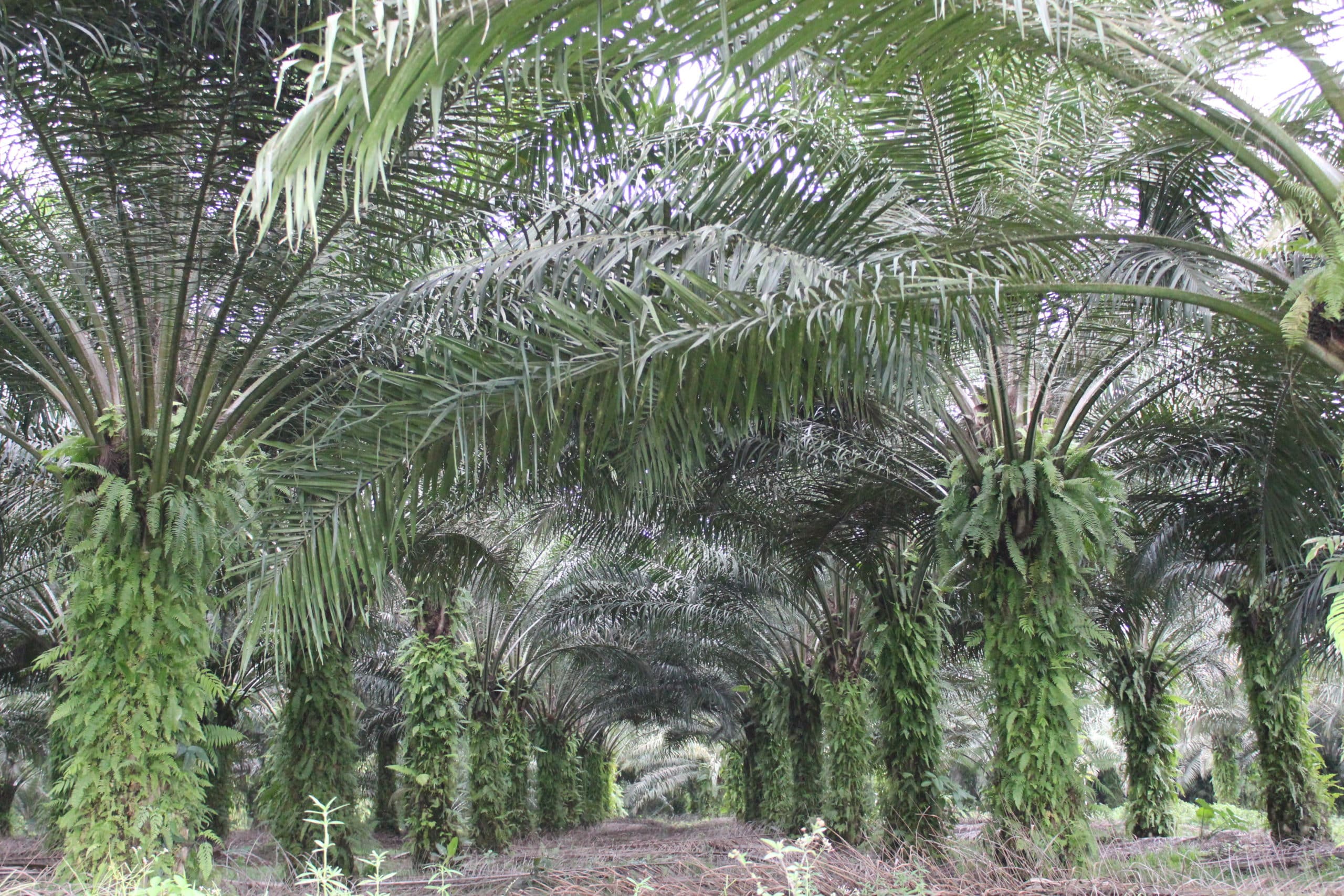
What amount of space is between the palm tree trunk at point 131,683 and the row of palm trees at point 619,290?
2cm

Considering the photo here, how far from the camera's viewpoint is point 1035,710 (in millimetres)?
7145

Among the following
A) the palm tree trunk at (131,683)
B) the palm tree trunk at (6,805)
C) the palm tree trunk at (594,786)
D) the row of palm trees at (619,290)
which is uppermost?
the row of palm trees at (619,290)

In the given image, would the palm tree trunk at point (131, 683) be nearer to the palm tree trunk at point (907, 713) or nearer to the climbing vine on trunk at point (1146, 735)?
the palm tree trunk at point (907, 713)

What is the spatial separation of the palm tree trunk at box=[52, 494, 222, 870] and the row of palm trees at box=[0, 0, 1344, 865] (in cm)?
2

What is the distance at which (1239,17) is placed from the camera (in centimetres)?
399

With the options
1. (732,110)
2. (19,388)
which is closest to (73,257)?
(19,388)

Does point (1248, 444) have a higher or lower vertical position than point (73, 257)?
lower

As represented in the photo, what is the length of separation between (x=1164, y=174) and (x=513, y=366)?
13.3 ft

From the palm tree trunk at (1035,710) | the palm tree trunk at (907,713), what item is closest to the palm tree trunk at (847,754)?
the palm tree trunk at (907,713)

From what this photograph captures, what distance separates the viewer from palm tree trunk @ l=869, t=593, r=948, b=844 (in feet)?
35.1

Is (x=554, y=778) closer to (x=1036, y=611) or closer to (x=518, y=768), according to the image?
(x=518, y=768)

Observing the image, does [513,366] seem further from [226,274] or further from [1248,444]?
[1248,444]

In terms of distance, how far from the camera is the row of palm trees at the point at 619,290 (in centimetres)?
434

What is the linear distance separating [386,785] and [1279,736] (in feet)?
72.3
